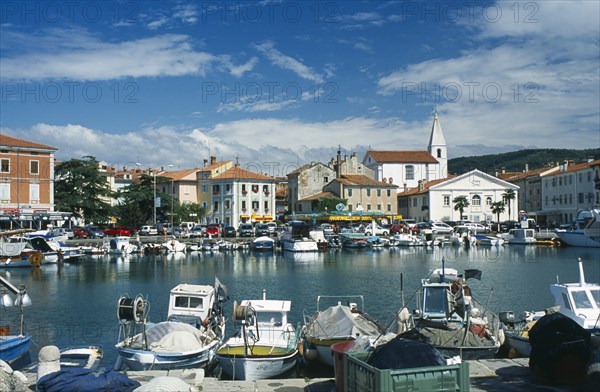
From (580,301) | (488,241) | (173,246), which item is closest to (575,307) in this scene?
(580,301)

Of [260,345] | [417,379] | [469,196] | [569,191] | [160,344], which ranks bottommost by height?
[260,345]

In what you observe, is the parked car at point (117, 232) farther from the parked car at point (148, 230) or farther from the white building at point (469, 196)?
the white building at point (469, 196)

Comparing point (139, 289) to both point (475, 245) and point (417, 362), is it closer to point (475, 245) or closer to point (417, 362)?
point (417, 362)

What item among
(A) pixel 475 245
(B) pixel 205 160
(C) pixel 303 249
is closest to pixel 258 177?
(B) pixel 205 160

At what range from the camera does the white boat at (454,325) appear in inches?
695

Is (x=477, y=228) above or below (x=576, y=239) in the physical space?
above

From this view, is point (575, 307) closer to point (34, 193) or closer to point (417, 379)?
point (417, 379)

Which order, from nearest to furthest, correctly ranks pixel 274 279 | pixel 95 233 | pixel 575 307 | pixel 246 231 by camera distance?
pixel 575 307, pixel 274 279, pixel 95 233, pixel 246 231

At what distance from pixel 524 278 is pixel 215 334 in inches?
1223

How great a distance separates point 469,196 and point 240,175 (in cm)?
3788

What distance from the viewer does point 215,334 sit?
2098 centimetres

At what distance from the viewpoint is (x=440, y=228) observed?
86062 mm

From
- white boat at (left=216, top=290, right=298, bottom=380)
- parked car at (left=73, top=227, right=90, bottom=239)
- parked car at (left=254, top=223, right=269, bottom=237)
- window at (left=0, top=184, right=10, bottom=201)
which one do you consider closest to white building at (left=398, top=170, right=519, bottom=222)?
parked car at (left=254, top=223, right=269, bottom=237)

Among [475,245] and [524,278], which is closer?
[524,278]
